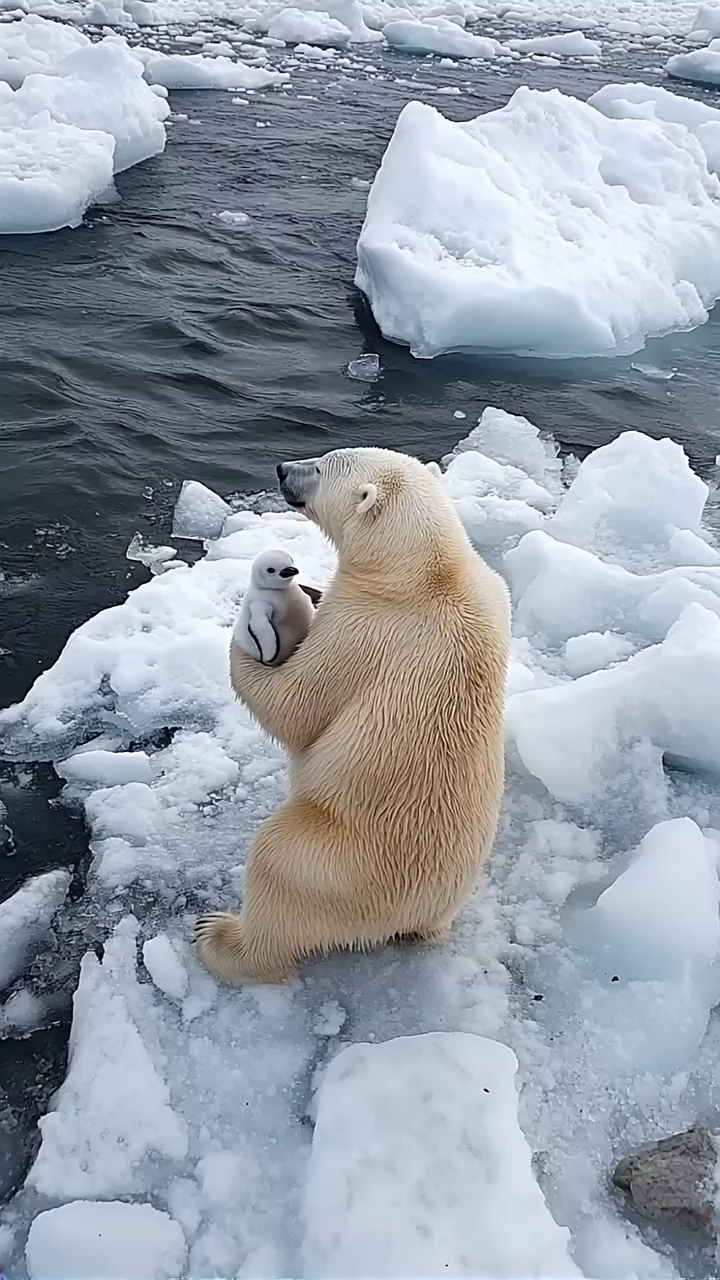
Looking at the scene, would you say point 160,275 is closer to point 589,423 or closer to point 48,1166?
point 589,423

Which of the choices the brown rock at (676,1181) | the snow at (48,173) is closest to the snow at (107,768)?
the brown rock at (676,1181)

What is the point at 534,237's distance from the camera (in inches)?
292

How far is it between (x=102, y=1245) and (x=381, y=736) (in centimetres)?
126

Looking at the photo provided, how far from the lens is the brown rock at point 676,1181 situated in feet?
7.73

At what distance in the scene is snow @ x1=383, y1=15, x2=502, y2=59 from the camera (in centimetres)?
1608

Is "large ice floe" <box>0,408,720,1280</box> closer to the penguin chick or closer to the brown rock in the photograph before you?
the brown rock

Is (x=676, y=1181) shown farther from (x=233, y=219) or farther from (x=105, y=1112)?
(x=233, y=219)

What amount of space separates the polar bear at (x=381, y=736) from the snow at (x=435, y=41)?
1575 cm

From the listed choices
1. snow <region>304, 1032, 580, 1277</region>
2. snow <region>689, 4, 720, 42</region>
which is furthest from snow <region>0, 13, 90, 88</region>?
snow <region>689, 4, 720, 42</region>

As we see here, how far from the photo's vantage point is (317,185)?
389 inches

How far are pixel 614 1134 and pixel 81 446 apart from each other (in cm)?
439

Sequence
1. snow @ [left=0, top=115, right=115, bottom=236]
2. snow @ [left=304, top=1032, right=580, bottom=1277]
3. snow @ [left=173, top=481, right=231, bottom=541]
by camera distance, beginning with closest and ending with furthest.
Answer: snow @ [left=304, top=1032, right=580, bottom=1277], snow @ [left=173, top=481, right=231, bottom=541], snow @ [left=0, top=115, right=115, bottom=236]

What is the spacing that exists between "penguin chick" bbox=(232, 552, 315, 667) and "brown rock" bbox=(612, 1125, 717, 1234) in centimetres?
148

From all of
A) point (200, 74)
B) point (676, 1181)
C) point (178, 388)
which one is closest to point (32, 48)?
point (200, 74)
